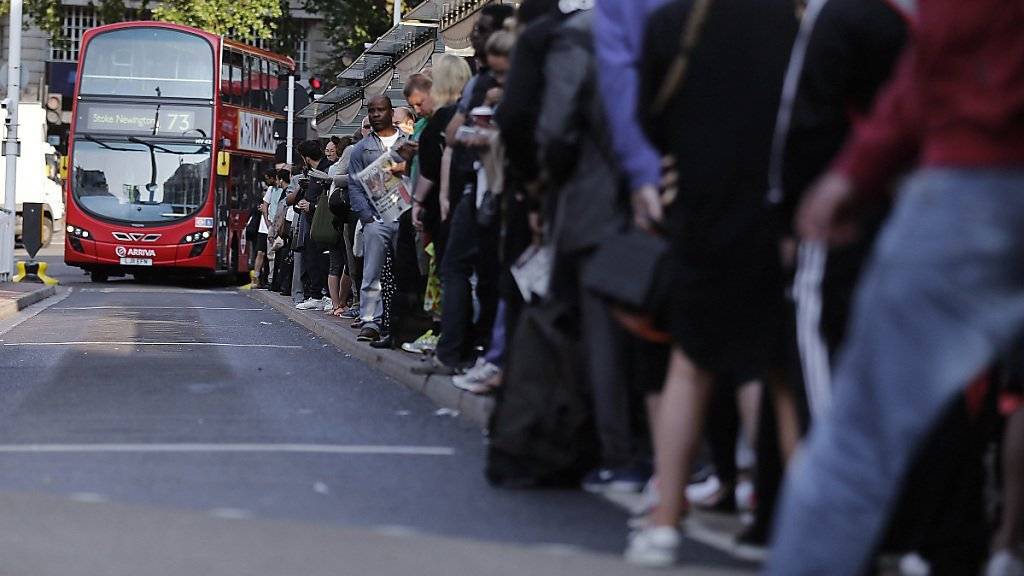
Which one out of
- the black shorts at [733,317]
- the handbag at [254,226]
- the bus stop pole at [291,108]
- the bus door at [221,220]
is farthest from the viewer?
the bus stop pole at [291,108]

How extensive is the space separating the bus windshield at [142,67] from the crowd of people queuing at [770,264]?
→ 22657 millimetres

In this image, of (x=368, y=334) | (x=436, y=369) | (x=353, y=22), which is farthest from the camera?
(x=353, y=22)

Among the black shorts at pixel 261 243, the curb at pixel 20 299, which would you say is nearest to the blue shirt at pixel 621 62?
the curb at pixel 20 299

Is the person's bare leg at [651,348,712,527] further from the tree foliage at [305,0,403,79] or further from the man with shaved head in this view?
the tree foliage at [305,0,403,79]

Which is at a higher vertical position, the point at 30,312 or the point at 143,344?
the point at 143,344

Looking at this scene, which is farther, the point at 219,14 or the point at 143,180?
the point at 219,14

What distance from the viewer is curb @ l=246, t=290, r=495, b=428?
907cm

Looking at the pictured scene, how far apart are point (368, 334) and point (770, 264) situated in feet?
30.8

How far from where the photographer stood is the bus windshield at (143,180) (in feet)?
104

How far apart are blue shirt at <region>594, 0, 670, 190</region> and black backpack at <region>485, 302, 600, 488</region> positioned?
3.52 feet

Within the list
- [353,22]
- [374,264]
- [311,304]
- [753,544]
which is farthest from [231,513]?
[353,22]

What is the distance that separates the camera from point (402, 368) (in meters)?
11.5

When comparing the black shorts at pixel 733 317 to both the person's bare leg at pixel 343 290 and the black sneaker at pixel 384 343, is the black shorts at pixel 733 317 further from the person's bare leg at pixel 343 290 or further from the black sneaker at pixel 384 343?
the person's bare leg at pixel 343 290

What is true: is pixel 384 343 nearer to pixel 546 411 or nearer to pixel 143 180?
pixel 546 411
